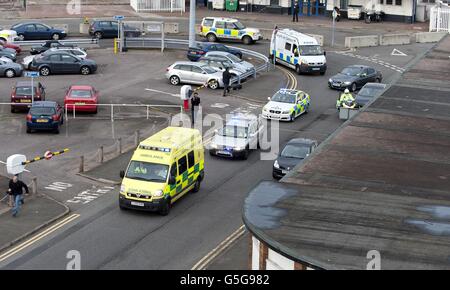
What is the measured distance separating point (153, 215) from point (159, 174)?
54.5 inches

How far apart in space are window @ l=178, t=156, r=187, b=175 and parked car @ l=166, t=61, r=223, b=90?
19.4 meters

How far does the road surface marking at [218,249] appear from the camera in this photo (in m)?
26.8

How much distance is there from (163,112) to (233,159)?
891 cm

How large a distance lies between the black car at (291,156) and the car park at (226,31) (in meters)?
30.1

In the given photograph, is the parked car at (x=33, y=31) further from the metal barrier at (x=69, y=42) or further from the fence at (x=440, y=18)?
the fence at (x=440, y=18)

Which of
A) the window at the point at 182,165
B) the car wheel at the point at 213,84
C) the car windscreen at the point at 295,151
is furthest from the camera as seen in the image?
the car wheel at the point at 213,84

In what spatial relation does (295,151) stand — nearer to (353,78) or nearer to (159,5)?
(353,78)

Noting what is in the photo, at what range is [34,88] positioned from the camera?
150 ft

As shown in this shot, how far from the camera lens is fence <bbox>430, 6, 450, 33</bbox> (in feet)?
234

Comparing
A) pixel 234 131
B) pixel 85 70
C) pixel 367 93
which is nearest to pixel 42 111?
pixel 234 131

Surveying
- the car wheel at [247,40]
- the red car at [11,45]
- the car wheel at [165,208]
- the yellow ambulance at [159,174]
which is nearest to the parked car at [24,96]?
the red car at [11,45]

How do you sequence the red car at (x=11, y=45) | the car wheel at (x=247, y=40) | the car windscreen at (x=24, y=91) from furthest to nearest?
the car wheel at (x=247, y=40) → the red car at (x=11, y=45) → the car windscreen at (x=24, y=91)

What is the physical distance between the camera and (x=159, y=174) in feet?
102
